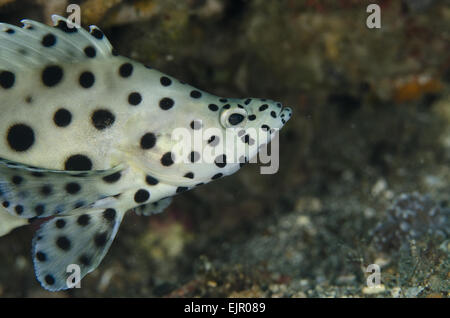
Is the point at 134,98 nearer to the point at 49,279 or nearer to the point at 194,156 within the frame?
the point at 194,156

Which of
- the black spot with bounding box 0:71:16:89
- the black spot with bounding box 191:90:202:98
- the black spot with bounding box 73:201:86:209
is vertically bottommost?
the black spot with bounding box 73:201:86:209

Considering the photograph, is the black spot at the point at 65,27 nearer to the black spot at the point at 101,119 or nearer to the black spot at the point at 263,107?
the black spot at the point at 101,119

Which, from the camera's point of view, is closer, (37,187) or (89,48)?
(37,187)

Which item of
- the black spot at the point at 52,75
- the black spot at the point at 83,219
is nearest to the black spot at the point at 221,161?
the black spot at the point at 83,219

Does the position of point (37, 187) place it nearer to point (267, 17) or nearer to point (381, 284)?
point (381, 284)

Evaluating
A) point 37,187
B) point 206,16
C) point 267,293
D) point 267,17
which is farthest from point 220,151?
point 267,17

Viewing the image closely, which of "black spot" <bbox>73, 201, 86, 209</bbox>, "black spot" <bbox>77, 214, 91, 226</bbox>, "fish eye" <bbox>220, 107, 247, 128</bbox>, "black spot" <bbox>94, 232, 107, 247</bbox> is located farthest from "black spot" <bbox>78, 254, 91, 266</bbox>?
"fish eye" <bbox>220, 107, 247, 128</bbox>

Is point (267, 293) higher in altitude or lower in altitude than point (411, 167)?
lower

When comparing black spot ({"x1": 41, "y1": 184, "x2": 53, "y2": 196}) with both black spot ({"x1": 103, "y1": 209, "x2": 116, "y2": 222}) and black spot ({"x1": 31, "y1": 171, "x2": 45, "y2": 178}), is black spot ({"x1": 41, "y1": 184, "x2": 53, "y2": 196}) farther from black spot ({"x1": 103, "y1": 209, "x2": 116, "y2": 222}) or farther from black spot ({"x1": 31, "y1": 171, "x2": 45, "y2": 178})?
black spot ({"x1": 103, "y1": 209, "x2": 116, "y2": 222})
